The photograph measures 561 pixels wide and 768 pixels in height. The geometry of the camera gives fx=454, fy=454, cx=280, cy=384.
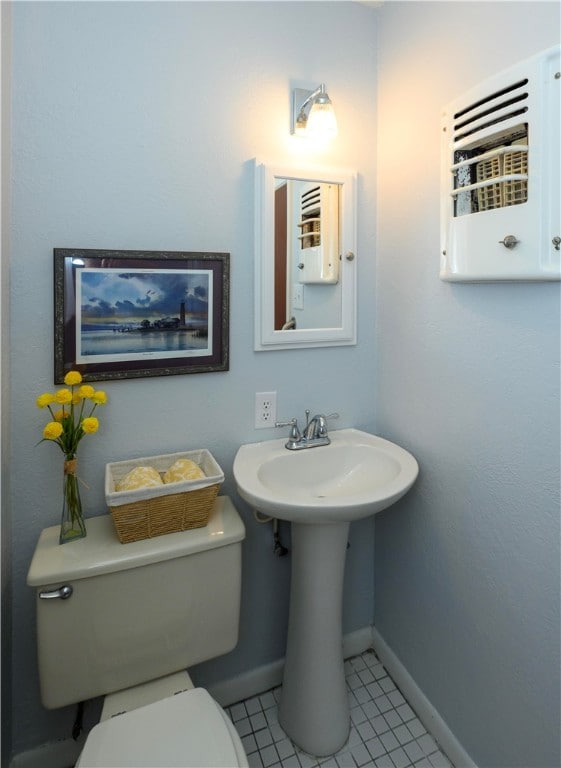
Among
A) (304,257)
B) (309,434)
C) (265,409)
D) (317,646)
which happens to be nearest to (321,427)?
(309,434)

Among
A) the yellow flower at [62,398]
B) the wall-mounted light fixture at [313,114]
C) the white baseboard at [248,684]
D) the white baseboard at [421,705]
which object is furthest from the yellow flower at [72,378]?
the white baseboard at [421,705]

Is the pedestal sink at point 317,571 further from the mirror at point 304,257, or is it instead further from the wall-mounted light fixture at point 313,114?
the wall-mounted light fixture at point 313,114

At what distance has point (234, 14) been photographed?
1.38m

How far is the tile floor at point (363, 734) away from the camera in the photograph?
138 cm

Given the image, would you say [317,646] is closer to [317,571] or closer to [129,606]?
[317,571]

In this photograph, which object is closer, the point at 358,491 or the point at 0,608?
the point at 0,608

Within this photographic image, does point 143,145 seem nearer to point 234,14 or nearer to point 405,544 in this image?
point 234,14

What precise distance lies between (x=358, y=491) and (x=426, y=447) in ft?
0.86

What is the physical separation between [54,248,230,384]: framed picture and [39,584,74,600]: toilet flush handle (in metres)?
0.53

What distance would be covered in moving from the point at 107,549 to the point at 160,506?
17cm

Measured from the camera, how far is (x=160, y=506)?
1.19 metres

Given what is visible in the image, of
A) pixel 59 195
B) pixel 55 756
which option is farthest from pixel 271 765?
pixel 59 195

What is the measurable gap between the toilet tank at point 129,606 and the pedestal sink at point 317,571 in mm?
229

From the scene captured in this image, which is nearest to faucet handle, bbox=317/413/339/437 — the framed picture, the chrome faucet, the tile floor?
the chrome faucet
